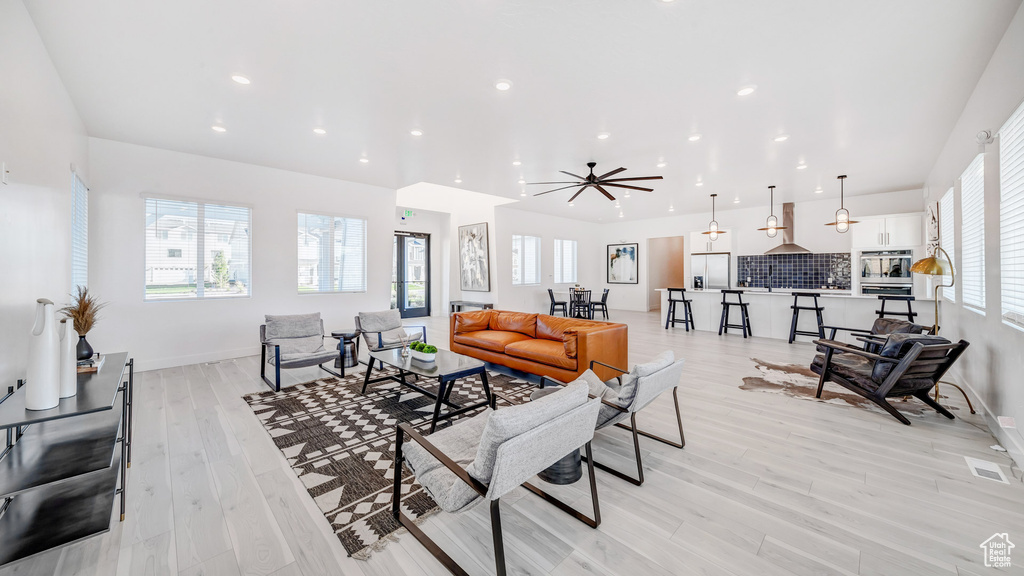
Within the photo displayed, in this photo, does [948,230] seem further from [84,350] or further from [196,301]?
[196,301]

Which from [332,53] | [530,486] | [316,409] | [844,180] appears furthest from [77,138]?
[844,180]

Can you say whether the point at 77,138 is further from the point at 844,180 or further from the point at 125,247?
the point at 844,180

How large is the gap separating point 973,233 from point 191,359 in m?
8.92

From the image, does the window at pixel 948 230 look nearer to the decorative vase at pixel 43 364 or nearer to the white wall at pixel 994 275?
the white wall at pixel 994 275

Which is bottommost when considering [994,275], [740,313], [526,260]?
[740,313]

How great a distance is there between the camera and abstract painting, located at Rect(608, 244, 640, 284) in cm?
1177

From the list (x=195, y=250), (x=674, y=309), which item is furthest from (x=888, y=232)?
(x=195, y=250)

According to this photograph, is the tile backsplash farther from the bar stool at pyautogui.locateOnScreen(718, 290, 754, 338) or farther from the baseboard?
the baseboard

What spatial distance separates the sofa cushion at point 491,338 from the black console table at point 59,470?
125 inches

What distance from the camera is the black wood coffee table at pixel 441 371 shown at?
3.18m

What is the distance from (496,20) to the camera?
247 centimetres

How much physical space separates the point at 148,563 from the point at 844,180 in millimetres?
9359

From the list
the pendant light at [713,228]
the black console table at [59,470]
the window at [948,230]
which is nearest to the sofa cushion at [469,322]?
the black console table at [59,470]

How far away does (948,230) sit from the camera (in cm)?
471
